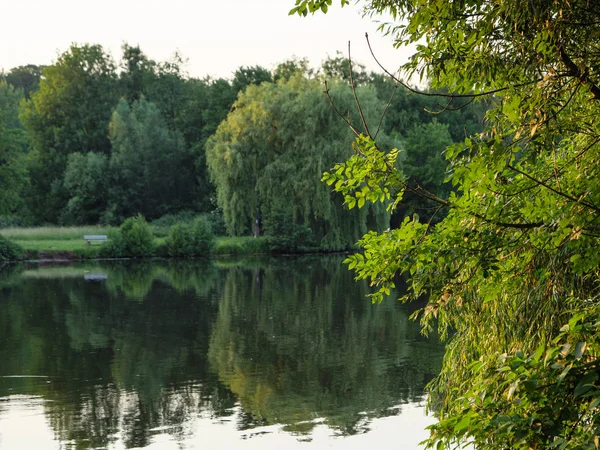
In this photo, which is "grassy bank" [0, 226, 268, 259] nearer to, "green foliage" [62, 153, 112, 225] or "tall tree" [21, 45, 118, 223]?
"green foliage" [62, 153, 112, 225]

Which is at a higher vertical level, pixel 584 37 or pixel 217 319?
pixel 584 37

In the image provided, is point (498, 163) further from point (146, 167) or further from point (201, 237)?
point (146, 167)

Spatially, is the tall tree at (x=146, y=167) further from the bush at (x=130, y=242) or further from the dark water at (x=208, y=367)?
the dark water at (x=208, y=367)

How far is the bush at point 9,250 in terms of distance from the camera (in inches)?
1465

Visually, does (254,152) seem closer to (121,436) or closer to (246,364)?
(246,364)

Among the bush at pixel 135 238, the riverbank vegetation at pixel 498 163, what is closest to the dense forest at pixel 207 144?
the bush at pixel 135 238

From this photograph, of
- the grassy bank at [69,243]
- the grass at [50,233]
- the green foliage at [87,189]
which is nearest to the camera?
the grassy bank at [69,243]

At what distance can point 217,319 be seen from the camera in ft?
71.8

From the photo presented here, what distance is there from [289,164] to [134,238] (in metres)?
8.02

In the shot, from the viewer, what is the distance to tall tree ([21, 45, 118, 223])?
52.7 m

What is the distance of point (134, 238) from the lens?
127 feet

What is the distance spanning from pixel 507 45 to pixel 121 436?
27.1 feet

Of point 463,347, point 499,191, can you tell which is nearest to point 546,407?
point 499,191

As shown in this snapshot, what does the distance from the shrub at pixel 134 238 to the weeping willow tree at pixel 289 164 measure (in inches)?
150
